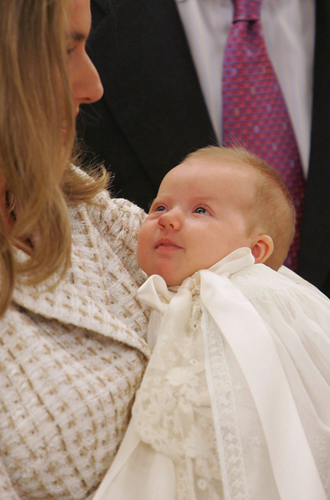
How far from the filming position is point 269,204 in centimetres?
142

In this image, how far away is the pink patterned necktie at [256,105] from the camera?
195 cm

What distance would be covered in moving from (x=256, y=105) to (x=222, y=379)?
122 centimetres

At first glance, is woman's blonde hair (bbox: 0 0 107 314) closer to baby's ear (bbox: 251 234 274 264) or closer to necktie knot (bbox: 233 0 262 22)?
baby's ear (bbox: 251 234 274 264)

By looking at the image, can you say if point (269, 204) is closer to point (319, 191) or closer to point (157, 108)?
point (319, 191)

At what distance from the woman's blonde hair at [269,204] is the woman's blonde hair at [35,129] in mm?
508

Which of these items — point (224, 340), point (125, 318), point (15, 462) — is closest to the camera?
point (15, 462)

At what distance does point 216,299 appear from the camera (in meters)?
1.12

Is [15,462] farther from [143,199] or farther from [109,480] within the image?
[143,199]

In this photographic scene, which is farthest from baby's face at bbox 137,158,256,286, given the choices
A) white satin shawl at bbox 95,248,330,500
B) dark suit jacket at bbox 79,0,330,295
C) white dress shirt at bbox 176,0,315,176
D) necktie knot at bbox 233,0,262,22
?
necktie knot at bbox 233,0,262,22

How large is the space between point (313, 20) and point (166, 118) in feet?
2.12

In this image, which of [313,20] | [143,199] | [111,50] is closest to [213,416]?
[143,199]

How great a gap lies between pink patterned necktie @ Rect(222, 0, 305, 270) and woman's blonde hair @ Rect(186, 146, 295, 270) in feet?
1.58

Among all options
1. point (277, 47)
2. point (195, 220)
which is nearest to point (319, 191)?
point (277, 47)

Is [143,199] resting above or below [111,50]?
below
